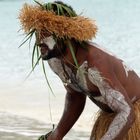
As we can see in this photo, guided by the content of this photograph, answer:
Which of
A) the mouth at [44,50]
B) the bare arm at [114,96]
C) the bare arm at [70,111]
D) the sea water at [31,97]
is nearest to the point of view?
the bare arm at [114,96]

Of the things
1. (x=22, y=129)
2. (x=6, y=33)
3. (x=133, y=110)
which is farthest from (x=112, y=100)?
(x=6, y=33)

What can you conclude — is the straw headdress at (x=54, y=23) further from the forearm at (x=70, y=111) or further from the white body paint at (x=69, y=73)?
the forearm at (x=70, y=111)

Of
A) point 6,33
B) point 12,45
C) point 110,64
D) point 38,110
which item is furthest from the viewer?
point 6,33

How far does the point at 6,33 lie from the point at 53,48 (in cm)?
1868

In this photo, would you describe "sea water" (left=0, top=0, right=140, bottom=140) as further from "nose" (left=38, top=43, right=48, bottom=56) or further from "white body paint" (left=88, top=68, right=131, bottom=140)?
"white body paint" (left=88, top=68, right=131, bottom=140)

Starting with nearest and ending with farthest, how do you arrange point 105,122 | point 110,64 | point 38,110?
point 110,64
point 105,122
point 38,110

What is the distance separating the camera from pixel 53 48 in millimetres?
3094

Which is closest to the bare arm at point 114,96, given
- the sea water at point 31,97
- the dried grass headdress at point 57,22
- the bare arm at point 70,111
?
the dried grass headdress at point 57,22

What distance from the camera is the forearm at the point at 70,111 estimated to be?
3.40 m

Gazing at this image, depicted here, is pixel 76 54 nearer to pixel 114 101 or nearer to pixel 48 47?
pixel 48 47

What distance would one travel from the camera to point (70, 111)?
11.3 feet

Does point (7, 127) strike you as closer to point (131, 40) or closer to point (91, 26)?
point (91, 26)

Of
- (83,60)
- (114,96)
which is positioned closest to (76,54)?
(83,60)

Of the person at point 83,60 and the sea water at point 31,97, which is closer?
the person at point 83,60
